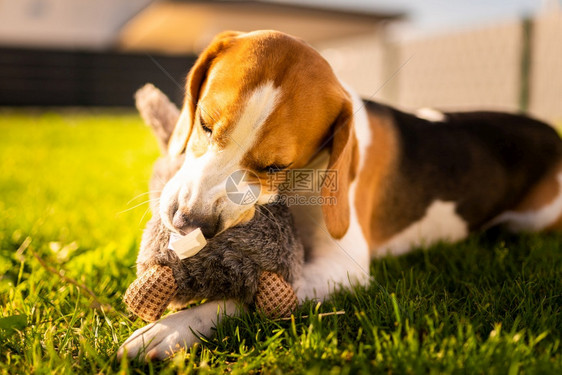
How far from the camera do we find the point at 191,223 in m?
2.06

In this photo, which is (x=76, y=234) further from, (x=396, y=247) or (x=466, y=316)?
(x=466, y=316)

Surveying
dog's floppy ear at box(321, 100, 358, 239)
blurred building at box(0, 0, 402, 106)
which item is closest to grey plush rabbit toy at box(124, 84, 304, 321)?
dog's floppy ear at box(321, 100, 358, 239)

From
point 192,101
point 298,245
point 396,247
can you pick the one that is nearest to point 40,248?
point 192,101

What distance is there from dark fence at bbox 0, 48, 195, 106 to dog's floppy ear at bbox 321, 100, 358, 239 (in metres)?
16.2

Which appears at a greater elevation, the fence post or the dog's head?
the dog's head

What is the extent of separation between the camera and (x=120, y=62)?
2020 centimetres

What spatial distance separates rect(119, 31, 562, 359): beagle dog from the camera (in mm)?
2217

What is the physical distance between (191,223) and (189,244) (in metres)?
0.09

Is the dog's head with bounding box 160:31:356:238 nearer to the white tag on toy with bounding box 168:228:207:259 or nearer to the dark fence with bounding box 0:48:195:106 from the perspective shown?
the white tag on toy with bounding box 168:228:207:259

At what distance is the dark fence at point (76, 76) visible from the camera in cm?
Result: 1853

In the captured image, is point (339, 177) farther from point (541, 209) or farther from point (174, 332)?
point (541, 209)

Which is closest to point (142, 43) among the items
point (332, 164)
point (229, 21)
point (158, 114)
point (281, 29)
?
point (229, 21)

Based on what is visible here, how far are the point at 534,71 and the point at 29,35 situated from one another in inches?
978

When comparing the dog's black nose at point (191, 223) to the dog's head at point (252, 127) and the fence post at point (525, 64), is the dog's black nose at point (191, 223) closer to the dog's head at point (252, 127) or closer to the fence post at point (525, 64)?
the dog's head at point (252, 127)
